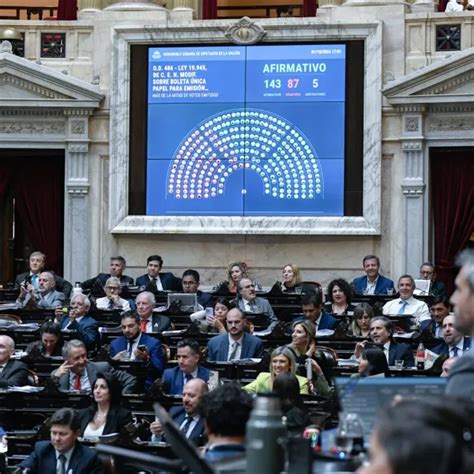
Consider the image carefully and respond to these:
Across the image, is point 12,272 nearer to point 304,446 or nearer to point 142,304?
point 142,304

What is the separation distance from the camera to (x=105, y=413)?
31.6 feet

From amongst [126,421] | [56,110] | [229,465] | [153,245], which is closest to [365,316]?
[126,421]

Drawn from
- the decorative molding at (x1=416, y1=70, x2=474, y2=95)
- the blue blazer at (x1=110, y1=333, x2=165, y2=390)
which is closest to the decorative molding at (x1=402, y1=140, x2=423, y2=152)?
the decorative molding at (x1=416, y1=70, x2=474, y2=95)

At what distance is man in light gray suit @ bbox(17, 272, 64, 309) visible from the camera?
615 inches

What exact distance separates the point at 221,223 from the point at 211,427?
13435 millimetres

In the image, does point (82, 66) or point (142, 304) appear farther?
point (82, 66)

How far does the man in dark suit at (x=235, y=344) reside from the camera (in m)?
12.3

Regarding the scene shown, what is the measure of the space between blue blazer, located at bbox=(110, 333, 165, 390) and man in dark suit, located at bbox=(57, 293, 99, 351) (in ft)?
1.72

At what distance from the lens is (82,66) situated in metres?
18.6

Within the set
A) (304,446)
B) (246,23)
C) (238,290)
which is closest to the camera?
(304,446)

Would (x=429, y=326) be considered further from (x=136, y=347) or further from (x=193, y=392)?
(x=193, y=392)

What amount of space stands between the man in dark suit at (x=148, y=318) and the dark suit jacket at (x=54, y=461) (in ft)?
16.1

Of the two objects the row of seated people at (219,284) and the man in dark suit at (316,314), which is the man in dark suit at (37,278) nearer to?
the row of seated people at (219,284)

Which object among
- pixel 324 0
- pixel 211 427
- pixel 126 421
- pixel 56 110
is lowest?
pixel 126 421
